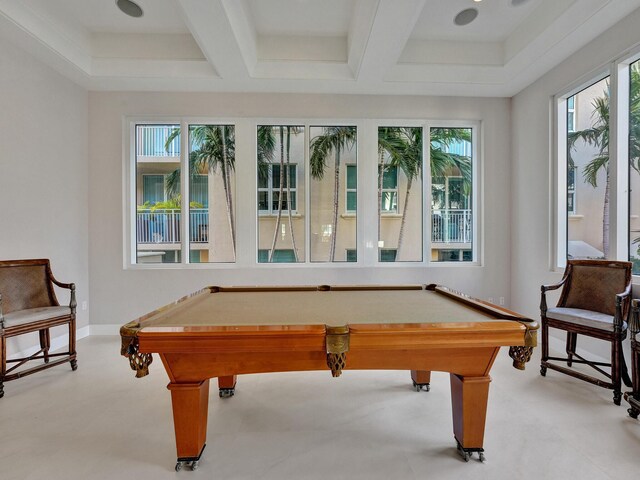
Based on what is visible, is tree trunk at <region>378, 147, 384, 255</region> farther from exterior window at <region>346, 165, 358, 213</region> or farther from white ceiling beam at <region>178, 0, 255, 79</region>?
white ceiling beam at <region>178, 0, 255, 79</region>

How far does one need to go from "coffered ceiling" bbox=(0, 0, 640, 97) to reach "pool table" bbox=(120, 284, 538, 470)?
239 centimetres

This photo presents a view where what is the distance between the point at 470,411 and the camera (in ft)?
5.79

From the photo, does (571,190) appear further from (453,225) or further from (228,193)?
(228,193)

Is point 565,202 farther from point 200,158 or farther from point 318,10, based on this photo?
point 200,158

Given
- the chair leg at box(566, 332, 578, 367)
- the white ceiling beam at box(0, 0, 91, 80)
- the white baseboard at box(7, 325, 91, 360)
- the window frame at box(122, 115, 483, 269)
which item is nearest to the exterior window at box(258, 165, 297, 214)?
the window frame at box(122, 115, 483, 269)

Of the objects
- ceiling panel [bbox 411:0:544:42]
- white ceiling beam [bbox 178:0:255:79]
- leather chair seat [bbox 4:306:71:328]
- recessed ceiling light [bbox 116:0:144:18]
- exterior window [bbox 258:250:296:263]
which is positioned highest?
recessed ceiling light [bbox 116:0:144:18]

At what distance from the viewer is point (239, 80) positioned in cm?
382

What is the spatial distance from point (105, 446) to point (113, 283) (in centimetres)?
265

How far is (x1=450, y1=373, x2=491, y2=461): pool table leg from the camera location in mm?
1754

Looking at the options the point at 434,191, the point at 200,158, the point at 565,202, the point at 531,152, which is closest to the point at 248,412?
the point at 200,158

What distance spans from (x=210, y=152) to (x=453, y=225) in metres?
3.34

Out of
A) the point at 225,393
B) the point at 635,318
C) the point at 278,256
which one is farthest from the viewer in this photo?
the point at 278,256

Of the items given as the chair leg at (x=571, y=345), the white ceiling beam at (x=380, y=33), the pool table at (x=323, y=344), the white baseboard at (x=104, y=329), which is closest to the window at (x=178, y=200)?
the white baseboard at (x=104, y=329)

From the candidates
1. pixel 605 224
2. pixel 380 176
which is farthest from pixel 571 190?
pixel 380 176
